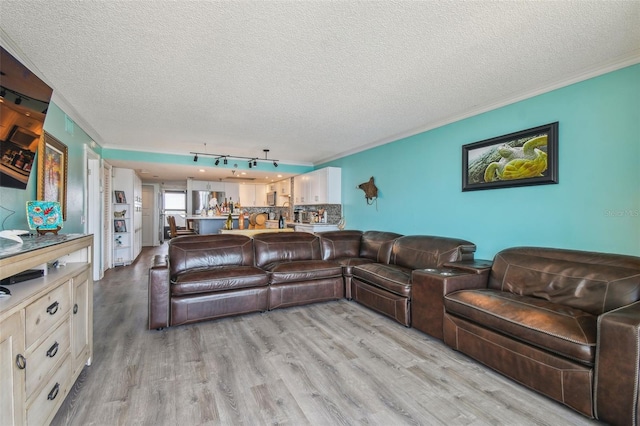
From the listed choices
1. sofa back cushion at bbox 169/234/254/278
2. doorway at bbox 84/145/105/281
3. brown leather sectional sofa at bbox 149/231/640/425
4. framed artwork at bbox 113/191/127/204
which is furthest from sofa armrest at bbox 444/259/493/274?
framed artwork at bbox 113/191/127/204

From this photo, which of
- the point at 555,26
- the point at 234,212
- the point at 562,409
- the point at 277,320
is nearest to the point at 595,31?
the point at 555,26

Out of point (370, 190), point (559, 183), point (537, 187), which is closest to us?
point (559, 183)

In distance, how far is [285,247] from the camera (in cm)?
421

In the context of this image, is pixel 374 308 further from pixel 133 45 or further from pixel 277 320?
pixel 133 45

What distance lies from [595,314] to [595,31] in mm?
2008

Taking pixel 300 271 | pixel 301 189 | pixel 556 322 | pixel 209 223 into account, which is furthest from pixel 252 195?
pixel 556 322

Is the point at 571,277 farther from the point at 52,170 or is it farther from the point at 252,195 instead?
the point at 252,195

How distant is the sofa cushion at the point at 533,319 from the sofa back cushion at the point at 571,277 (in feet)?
0.47

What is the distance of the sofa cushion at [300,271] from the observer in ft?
11.8

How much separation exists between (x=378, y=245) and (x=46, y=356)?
3.78 m

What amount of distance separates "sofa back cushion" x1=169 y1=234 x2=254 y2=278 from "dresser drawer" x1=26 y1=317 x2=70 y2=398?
1575 mm

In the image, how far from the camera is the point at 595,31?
197 centimetres

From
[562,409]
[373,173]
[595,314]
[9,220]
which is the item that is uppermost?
[373,173]

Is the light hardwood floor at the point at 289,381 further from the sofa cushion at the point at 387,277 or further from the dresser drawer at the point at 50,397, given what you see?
the sofa cushion at the point at 387,277
